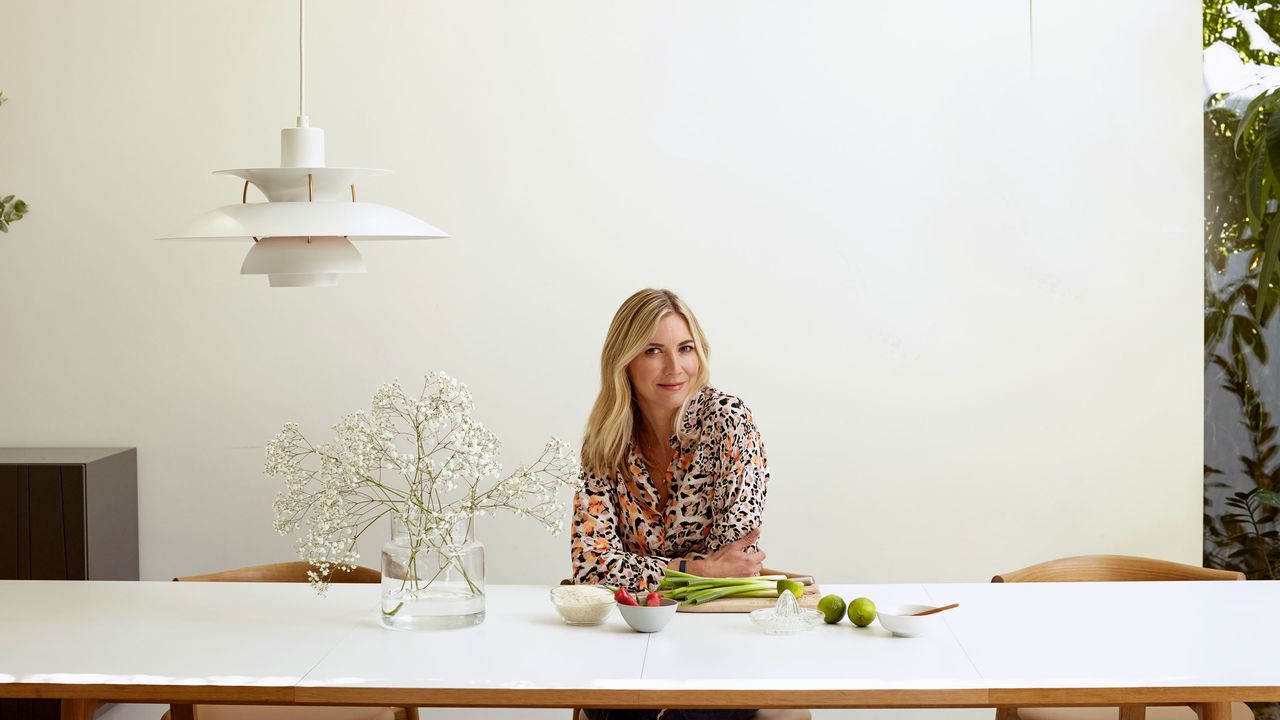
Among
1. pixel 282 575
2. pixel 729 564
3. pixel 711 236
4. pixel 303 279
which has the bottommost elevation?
pixel 282 575

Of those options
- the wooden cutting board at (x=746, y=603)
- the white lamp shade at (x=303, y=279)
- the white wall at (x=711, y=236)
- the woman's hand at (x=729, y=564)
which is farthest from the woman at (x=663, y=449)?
the white wall at (x=711, y=236)

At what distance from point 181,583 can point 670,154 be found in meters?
2.27

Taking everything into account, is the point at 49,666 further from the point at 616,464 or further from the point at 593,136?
the point at 593,136

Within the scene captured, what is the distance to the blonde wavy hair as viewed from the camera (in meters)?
3.27

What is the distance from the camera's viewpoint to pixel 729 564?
297cm

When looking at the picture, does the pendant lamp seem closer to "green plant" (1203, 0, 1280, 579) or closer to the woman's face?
the woman's face

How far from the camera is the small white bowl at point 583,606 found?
2645 mm

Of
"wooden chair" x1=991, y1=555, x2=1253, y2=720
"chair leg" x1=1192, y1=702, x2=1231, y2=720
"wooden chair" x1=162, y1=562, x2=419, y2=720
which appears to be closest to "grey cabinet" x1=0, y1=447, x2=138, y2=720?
"wooden chair" x1=162, y1=562, x2=419, y2=720

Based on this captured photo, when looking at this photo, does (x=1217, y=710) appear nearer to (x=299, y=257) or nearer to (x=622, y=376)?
(x=622, y=376)

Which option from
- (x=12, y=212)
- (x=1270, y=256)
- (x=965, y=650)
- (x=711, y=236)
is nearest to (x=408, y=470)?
(x=965, y=650)

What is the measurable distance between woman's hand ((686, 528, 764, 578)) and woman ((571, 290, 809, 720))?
9 cm

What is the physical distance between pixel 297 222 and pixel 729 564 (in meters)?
1.38

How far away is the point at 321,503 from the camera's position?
2.59 meters

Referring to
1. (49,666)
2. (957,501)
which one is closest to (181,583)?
(49,666)
